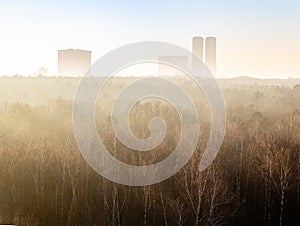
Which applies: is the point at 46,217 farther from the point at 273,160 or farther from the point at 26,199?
the point at 273,160

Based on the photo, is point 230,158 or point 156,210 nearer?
point 156,210

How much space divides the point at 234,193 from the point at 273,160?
4808 millimetres

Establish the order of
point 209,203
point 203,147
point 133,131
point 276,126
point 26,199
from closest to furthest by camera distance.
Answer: point 209,203
point 26,199
point 203,147
point 133,131
point 276,126

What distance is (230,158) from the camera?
39.9 m

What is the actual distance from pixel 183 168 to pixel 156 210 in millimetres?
4756

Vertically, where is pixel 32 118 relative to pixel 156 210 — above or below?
above

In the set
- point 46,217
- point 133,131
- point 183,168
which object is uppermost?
point 133,131

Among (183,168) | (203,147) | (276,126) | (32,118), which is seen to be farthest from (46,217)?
(276,126)

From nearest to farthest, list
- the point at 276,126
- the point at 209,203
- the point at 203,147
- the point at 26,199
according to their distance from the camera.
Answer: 1. the point at 209,203
2. the point at 26,199
3. the point at 203,147
4. the point at 276,126

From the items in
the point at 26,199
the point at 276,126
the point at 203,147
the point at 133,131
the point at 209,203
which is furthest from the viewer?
the point at 276,126

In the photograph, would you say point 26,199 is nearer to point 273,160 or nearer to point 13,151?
point 13,151

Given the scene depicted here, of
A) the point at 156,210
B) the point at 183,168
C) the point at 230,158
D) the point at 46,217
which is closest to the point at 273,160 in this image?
the point at 230,158

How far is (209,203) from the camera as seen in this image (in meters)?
31.6

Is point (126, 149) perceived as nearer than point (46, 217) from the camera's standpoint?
No
